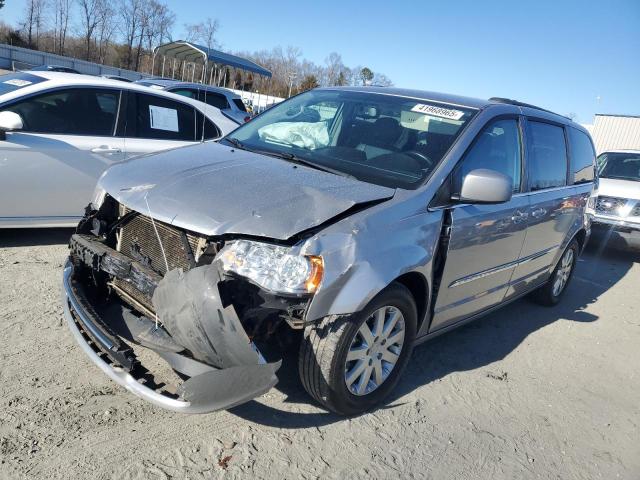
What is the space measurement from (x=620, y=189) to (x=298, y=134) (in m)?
6.87

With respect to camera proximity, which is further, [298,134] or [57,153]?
[57,153]

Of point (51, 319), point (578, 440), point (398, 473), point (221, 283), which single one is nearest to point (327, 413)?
point (398, 473)

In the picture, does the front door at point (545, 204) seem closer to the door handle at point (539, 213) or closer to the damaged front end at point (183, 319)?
the door handle at point (539, 213)

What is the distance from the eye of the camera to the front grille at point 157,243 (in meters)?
2.78

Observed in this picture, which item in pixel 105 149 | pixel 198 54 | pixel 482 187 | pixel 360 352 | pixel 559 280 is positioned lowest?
pixel 559 280

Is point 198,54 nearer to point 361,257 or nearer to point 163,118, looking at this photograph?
point 163,118

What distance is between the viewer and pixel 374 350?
3.05 metres

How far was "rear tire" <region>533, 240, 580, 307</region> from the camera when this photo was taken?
5.58 m

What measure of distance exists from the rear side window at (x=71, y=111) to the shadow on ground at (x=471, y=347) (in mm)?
3339

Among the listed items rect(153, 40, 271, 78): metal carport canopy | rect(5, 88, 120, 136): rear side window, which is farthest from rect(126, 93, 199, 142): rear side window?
rect(153, 40, 271, 78): metal carport canopy

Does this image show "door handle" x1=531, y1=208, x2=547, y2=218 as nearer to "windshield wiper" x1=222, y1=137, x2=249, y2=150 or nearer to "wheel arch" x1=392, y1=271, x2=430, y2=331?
"wheel arch" x1=392, y1=271, x2=430, y2=331

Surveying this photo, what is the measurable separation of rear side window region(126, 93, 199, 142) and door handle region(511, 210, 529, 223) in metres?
3.81

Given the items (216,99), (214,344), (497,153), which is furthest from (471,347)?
(216,99)

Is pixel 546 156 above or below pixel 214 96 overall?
above
